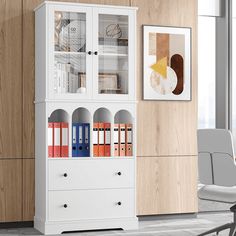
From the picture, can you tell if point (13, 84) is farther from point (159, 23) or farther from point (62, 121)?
point (159, 23)

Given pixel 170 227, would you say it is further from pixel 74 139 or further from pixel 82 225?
pixel 74 139

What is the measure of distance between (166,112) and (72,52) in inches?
48.4

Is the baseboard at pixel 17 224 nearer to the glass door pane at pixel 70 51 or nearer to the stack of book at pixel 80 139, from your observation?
the stack of book at pixel 80 139

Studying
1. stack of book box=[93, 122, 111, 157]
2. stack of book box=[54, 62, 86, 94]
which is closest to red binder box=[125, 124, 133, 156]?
stack of book box=[93, 122, 111, 157]

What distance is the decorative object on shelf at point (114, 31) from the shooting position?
5.44 meters

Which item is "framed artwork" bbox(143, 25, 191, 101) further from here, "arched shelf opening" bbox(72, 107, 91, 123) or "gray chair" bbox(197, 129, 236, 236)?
"gray chair" bbox(197, 129, 236, 236)

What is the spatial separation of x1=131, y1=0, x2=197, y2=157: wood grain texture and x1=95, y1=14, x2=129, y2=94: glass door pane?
38 centimetres

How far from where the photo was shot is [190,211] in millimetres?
6051

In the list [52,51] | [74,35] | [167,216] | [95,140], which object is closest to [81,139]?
[95,140]

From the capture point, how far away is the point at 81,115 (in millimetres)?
5539

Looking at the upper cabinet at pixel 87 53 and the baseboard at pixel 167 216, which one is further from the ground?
the upper cabinet at pixel 87 53

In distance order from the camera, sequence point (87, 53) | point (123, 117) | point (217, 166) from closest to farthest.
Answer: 1. point (217, 166)
2. point (87, 53)
3. point (123, 117)

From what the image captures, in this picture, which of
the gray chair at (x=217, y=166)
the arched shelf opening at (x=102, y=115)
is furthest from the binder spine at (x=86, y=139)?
the gray chair at (x=217, y=166)

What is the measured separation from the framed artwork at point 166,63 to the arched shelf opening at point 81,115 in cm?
70
